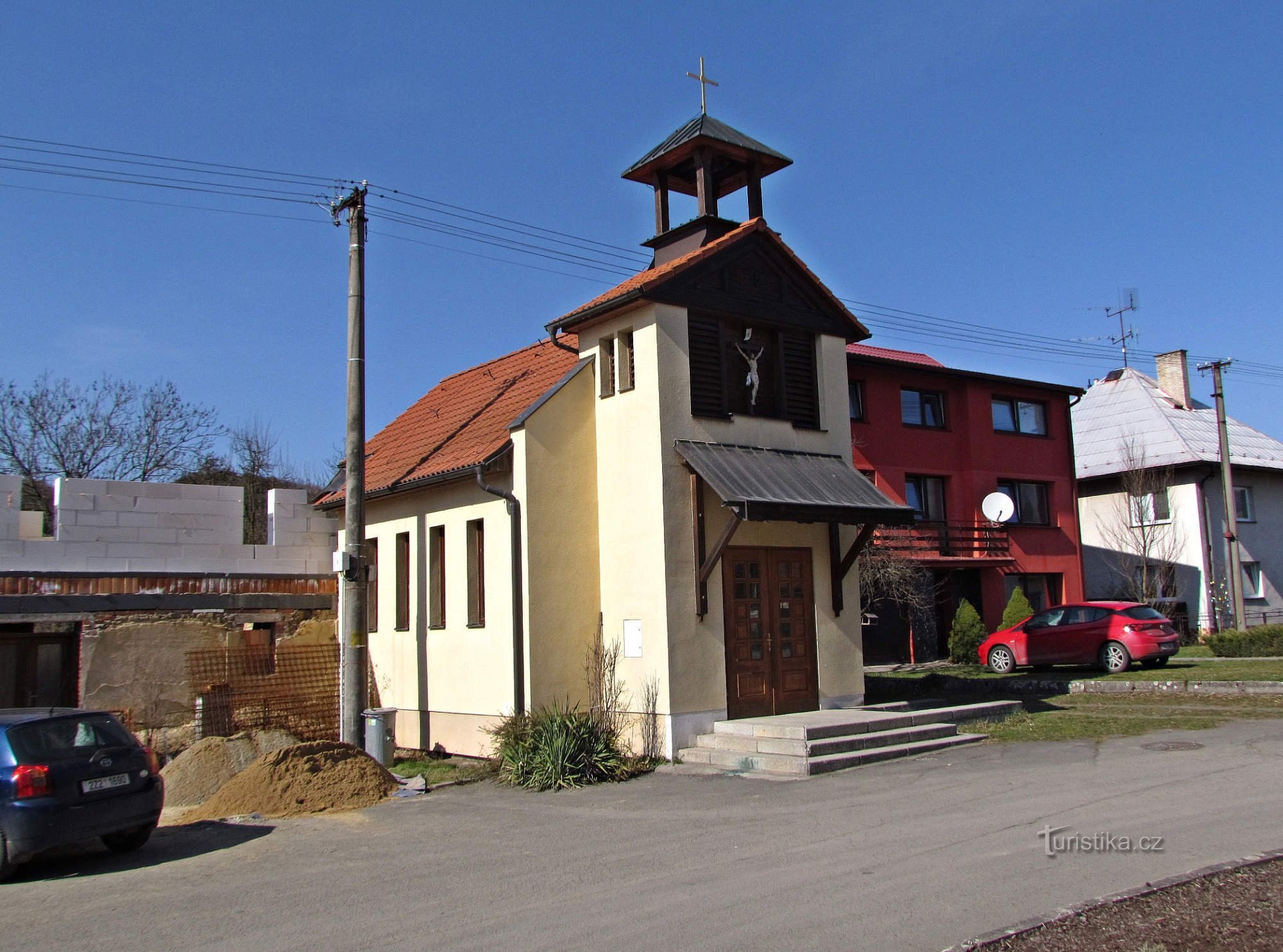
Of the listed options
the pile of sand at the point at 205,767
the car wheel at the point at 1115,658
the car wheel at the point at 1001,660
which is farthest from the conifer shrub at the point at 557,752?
the car wheel at the point at 1001,660

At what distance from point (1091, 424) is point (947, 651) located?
1404 cm

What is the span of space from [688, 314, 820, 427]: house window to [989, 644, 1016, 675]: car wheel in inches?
393

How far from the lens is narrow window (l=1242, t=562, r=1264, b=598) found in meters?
35.6

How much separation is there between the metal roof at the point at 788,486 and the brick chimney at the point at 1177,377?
2915 centimetres

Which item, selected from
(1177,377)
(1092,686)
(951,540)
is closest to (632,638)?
(1092,686)

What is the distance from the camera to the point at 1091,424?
39500 millimetres

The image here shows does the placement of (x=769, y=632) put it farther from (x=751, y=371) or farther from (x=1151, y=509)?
(x=1151, y=509)

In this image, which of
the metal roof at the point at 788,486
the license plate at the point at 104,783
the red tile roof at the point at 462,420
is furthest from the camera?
the red tile roof at the point at 462,420

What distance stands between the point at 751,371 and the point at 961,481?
18.1 metres

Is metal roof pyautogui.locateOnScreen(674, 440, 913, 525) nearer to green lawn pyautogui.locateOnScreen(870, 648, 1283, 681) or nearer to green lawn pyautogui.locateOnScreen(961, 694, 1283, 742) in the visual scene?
green lawn pyautogui.locateOnScreen(961, 694, 1283, 742)

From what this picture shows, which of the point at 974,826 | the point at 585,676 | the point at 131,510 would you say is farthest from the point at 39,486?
the point at 974,826

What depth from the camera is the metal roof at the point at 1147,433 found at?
35406 mm

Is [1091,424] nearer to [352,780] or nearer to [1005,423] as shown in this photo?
[1005,423]

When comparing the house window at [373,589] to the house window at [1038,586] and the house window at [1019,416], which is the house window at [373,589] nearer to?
the house window at [1038,586]
